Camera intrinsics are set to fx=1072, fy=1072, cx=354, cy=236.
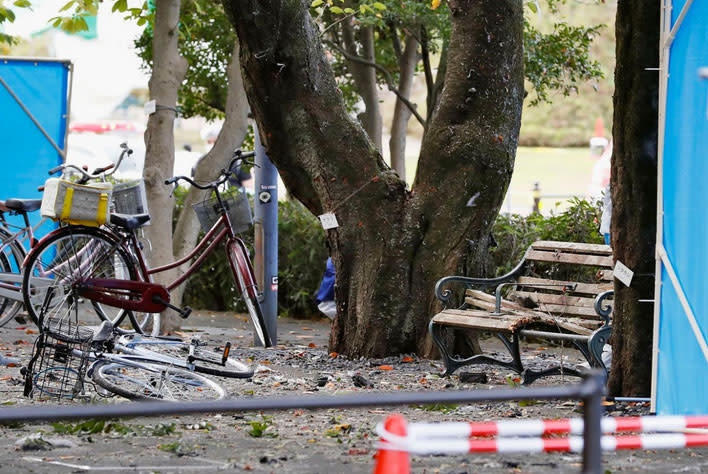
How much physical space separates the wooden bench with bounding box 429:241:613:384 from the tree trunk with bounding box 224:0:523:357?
0.33 metres

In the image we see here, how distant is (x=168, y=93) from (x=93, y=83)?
111ft

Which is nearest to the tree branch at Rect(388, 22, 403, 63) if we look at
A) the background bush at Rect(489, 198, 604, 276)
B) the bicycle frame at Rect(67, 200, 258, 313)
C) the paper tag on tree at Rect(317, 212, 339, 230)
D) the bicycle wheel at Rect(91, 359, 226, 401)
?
the background bush at Rect(489, 198, 604, 276)

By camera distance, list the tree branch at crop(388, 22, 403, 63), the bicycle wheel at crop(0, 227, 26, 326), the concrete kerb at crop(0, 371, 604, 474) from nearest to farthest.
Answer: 1. the concrete kerb at crop(0, 371, 604, 474)
2. the bicycle wheel at crop(0, 227, 26, 326)
3. the tree branch at crop(388, 22, 403, 63)

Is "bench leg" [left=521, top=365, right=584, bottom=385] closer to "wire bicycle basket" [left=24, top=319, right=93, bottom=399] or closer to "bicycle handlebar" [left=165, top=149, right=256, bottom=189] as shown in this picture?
"wire bicycle basket" [left=24, top=319, right=93, bottom=399]

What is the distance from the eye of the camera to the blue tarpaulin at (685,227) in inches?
206

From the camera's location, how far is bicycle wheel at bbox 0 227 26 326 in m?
8.61

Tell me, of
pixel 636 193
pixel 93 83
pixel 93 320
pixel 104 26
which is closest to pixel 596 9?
pixel 93 83

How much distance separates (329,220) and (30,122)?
495 cm

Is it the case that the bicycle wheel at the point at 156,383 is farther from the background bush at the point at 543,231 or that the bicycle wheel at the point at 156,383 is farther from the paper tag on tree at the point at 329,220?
the background bush at the point at 543,231

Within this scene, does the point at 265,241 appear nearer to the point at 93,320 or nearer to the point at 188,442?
the point at 93,320

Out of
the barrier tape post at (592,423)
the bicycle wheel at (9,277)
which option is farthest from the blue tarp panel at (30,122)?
the barrier tape post at (592,423)

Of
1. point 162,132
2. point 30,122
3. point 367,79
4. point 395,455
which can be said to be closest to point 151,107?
point 162,132

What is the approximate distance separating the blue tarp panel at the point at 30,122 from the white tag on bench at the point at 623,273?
24.4ft

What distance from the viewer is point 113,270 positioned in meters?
8.65
